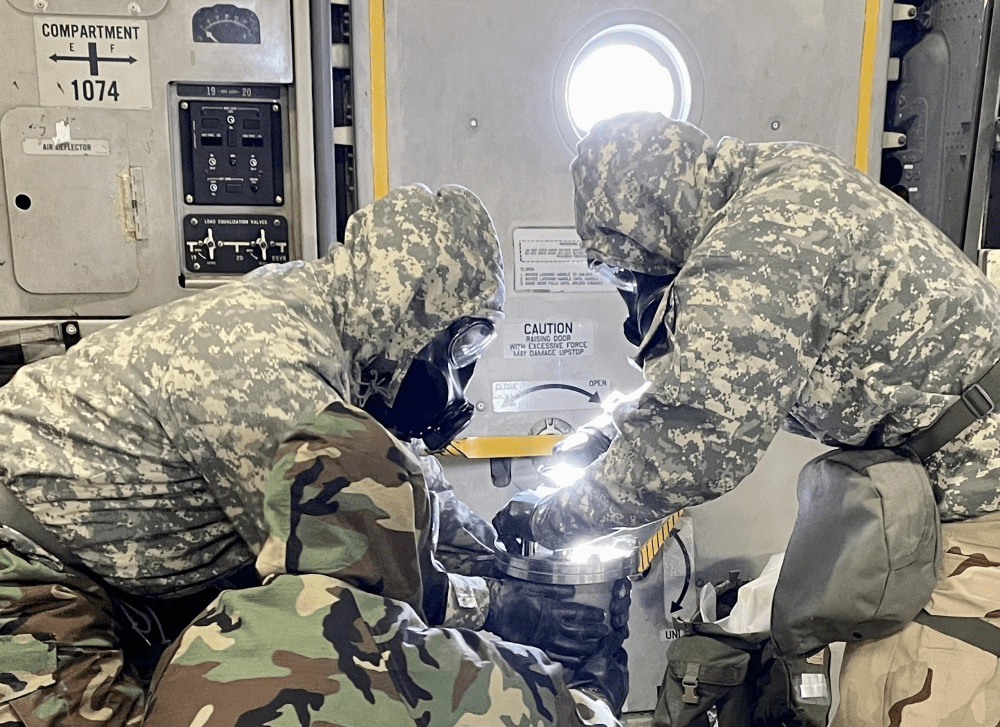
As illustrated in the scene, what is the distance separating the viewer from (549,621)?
193 cm

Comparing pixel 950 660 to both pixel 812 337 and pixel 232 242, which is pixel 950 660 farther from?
pixel 232 242

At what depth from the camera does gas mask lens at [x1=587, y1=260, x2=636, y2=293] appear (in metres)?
1.83

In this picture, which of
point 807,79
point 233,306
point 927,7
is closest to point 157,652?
point 233,306

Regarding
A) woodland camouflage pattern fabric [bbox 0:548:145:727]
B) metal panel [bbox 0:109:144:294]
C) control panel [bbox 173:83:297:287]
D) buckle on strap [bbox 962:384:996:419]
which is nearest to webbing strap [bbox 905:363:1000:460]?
buckle on strap [bbox 962:384:996:419]

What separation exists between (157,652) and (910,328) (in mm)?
1449

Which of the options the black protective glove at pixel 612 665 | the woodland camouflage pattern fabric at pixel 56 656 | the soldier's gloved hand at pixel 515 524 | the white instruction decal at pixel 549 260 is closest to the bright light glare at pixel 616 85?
the white instruction decal at pixel 549 260

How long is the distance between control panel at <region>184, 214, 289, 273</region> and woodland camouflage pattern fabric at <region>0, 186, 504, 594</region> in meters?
0.66

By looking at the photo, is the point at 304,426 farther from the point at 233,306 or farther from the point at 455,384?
the point at 455,384

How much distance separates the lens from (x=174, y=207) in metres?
2.15

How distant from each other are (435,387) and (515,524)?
43cm

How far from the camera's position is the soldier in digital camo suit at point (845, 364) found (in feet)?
4.75

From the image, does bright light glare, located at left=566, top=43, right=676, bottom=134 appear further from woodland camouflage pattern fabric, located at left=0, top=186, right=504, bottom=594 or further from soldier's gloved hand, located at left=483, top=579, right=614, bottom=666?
soldier's gloved hand, located at left=483, top=579, right=614, bottom=666

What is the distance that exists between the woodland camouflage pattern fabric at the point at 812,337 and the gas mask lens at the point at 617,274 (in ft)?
0.75

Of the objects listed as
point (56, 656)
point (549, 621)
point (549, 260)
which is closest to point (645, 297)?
point (549, 260)
